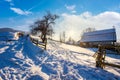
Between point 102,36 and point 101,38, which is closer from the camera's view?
point 101,38

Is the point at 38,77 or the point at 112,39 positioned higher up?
the point at 112,39

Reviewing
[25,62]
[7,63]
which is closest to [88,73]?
[25,62]

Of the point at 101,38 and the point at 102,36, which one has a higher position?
the point at 102,36

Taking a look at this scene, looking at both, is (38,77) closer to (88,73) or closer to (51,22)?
(88,73)

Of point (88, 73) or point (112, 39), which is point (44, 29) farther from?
point (88, 73)

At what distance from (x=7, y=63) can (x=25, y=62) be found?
1.77 meters

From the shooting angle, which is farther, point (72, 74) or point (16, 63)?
point (16, 63)

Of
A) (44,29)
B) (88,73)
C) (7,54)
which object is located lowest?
(88,73)

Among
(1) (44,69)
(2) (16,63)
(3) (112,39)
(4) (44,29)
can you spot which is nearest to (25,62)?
(2) (16,63)

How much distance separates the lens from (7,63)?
15.5m

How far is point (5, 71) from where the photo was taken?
13359 millimetres

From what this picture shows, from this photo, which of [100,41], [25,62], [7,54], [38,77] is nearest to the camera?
[38,77]

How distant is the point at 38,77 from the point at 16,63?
4.13 meters

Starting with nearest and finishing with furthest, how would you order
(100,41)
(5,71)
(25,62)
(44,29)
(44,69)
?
(5,71) → (44,69) → (25,62) → (44,29) → (100,41)
